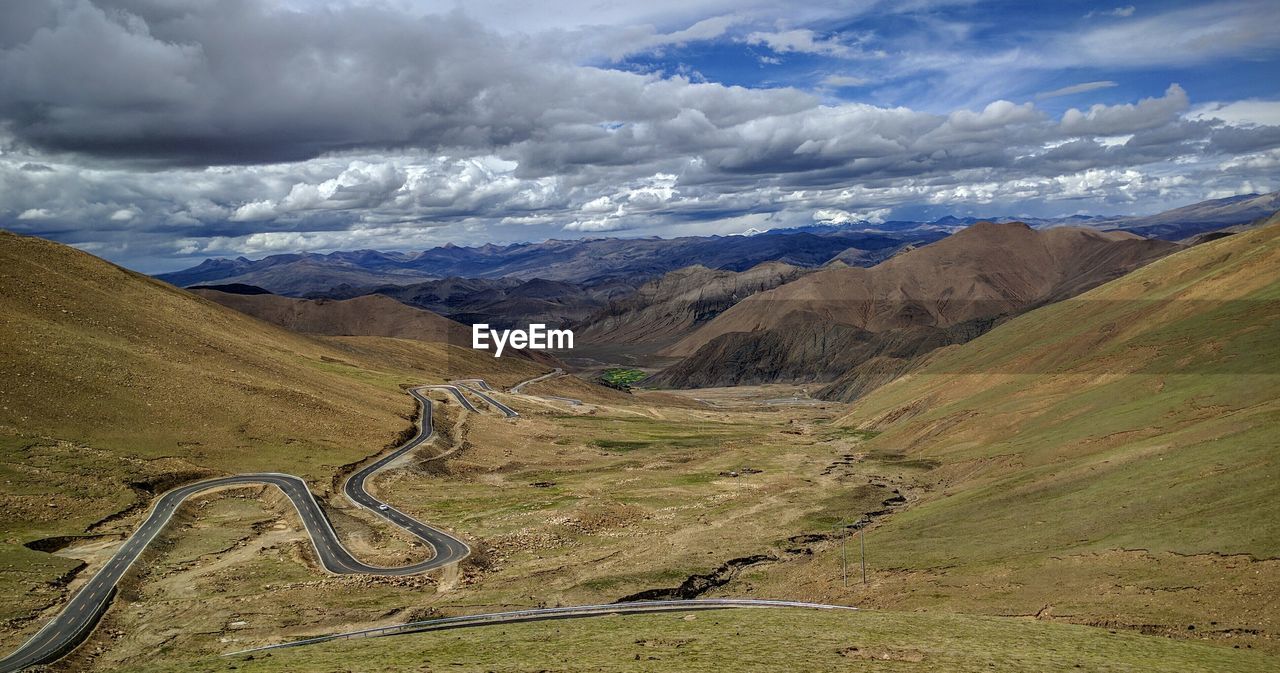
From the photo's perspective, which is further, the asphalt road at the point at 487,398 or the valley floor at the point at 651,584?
the asphalt road at the point at 487,398

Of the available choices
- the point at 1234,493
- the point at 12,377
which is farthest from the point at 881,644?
the point at 12,377

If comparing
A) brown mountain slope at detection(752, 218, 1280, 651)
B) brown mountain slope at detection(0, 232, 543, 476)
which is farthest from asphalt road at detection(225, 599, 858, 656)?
brown mountain slope at detection(0, 232, 543, 476)

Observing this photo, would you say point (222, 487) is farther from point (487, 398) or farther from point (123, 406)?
point (487, 398)

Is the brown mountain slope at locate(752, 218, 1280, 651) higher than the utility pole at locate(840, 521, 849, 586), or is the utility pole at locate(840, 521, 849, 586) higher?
the brown mountain slope at locate(752, 218, 1280, 651)

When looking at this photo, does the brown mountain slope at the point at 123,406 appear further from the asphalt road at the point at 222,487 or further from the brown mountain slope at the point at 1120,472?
the brown mountain slope at the point at 1120,472

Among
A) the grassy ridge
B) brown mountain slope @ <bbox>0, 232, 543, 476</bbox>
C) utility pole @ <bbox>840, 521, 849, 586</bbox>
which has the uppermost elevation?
brown mountain slope @ <bbox>0, 232, 543, 476</bbox>

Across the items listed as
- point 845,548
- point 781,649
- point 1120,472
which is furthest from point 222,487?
point 1120,472

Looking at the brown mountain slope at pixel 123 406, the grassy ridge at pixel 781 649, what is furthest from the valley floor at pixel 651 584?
the brown mountain slope at pixel 123 406

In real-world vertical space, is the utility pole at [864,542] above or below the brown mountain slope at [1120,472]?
below

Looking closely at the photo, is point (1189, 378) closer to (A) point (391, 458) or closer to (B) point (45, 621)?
(A) point (391, 458)

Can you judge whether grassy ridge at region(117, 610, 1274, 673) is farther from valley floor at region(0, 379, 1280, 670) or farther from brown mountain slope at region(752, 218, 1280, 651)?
brown mountain slope at region(752, 218, 1280, 651)
